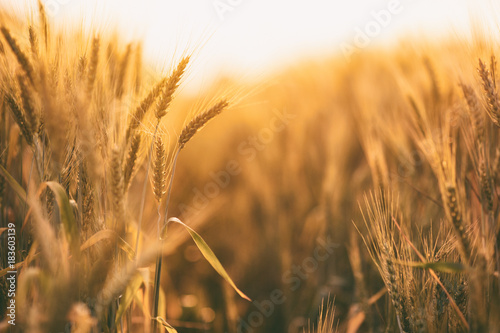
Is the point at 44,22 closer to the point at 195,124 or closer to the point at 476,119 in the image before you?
the point at 195,124

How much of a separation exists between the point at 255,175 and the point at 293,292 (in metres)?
0.82

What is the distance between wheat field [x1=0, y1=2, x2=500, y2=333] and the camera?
0.83 metres

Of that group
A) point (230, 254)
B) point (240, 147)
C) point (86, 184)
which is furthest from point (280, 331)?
point (240, 147)

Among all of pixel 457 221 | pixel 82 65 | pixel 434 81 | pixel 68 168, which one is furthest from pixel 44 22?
pixel 434 81

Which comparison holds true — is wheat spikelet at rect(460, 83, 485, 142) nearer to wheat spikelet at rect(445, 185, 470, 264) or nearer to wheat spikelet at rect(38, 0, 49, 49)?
wheat spikelet at rect(445, 185, 470, 264)

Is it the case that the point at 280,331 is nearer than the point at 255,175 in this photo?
Yes

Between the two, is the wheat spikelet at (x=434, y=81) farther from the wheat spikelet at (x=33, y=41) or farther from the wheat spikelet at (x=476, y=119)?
the wheat spikelet at (x=33, y=41)

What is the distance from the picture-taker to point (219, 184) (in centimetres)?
264

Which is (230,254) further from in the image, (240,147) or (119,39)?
(119,39)

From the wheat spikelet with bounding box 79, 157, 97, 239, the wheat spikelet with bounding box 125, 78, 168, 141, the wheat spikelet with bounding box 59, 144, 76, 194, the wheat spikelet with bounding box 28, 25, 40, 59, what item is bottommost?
the wheat spikelet with bounding box 79, 157, 97, 239

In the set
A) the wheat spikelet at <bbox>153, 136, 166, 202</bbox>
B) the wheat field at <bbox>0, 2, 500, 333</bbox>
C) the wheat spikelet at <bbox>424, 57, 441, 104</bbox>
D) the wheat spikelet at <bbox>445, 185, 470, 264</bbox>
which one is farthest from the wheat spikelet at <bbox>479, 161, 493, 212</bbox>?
the wheat spikelet at <bbox>153, 136, 166, 202</bbox>

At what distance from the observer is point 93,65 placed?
0.93 metres

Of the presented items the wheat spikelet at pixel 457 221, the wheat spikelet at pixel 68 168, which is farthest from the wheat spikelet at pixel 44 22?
the wheat spikelet at pixel 457 221

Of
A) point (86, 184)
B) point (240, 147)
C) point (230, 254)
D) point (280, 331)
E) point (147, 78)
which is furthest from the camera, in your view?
point (240, 147)
